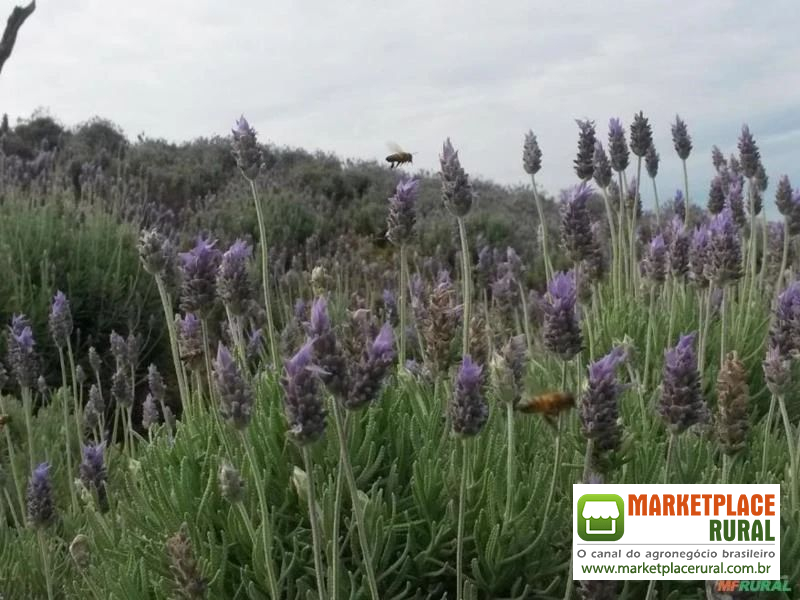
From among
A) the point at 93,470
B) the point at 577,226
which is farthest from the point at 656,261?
the point at 93,470

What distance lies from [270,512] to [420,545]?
0.32 meters

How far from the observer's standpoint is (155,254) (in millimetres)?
2070

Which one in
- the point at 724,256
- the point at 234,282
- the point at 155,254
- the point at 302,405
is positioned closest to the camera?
the point at 302,405

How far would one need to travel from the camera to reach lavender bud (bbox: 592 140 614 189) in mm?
3258

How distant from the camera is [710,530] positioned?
169 cm

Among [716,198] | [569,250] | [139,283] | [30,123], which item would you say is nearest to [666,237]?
[716,198]

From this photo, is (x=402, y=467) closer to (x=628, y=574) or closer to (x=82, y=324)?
(x=628, y=574)

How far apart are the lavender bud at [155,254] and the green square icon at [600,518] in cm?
109

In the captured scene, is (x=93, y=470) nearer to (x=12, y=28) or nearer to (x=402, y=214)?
(x=402, y=214)

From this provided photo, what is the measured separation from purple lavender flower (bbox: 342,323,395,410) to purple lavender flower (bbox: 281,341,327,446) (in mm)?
58

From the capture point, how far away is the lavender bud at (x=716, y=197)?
3812mm

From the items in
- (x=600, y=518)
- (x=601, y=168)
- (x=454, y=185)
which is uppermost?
(x=601, y=168)

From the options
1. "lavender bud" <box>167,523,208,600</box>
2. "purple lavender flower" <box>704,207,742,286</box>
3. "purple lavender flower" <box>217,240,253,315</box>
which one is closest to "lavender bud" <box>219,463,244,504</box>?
"lavender bud" <box>167,523,208,600</box>

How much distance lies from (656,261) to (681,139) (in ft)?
3.88
